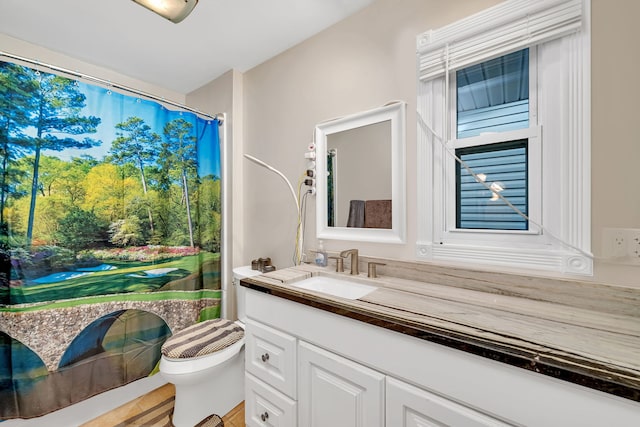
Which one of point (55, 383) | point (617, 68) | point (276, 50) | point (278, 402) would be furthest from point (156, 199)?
point (617, 68)

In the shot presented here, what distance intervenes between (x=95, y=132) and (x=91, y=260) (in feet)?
2.47

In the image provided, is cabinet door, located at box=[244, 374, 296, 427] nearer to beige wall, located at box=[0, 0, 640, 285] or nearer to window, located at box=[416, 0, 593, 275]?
beige wall, located at box=[0, 0, 640, 285]

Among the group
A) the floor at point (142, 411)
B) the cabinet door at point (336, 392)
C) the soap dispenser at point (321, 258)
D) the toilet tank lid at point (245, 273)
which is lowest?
the floor at point (142, 411)

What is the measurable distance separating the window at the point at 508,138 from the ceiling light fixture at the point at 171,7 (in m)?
1.07

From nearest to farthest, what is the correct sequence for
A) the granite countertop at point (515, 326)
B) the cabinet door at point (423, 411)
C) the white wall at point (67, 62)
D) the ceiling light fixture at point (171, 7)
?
the granite countertop at point (515, 326) → the cabinet door at point (423, 411) → the ceiling light fixture at point (171, 7) → the white wall at point (67, 62)

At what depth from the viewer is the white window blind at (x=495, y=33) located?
97 cm

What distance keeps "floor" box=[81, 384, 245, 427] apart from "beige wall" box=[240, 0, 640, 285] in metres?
0.95

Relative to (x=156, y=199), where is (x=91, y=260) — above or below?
below

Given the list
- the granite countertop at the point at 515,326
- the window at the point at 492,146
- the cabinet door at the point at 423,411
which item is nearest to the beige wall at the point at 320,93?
the window at the point at 492,146

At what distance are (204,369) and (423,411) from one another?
1155 millimetres

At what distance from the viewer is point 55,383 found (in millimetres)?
1408

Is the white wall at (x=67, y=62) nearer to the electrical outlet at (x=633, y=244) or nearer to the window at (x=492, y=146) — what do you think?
the window at (x=492, y=146)

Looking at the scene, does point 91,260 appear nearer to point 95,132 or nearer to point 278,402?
point 95,132

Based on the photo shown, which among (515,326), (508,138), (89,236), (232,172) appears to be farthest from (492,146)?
(89,236)
